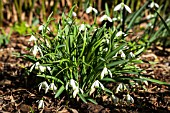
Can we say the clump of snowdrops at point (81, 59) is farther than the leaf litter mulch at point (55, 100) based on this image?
No

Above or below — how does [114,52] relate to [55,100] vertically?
above

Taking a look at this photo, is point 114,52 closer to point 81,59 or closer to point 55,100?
point 81,59

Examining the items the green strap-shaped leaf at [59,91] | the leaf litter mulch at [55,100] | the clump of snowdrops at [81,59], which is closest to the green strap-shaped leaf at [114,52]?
the clump of snowdrops at [81,59]

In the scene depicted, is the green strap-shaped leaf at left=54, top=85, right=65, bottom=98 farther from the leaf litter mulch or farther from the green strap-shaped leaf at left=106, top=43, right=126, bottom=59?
the green strap-shaped leaf at left=106, top=43, right=126, bottom=59

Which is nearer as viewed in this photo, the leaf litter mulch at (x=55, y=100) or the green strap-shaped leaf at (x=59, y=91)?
the green strap-shaped leaf at (x=59, y=91)

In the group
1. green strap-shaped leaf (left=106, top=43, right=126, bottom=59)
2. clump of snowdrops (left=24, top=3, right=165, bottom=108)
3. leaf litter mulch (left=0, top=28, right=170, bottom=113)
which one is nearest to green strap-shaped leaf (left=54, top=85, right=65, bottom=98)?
clump of snowdrops (left=24, top=3, right=165, bottom=108)

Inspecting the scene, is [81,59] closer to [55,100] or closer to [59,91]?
[59,91]

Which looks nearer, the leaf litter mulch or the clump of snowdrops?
the clump of snowdrops

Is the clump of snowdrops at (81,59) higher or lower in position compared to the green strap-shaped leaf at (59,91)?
higher

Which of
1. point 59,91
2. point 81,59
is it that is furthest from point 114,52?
point 59,91

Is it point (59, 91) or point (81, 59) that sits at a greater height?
point (81, 59)

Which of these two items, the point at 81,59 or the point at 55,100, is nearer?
the point at 81,59

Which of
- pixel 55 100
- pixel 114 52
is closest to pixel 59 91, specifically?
pixel 55 100

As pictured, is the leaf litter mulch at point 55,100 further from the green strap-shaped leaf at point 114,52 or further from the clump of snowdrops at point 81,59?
the green strap-shaped leaf at point 114,52
